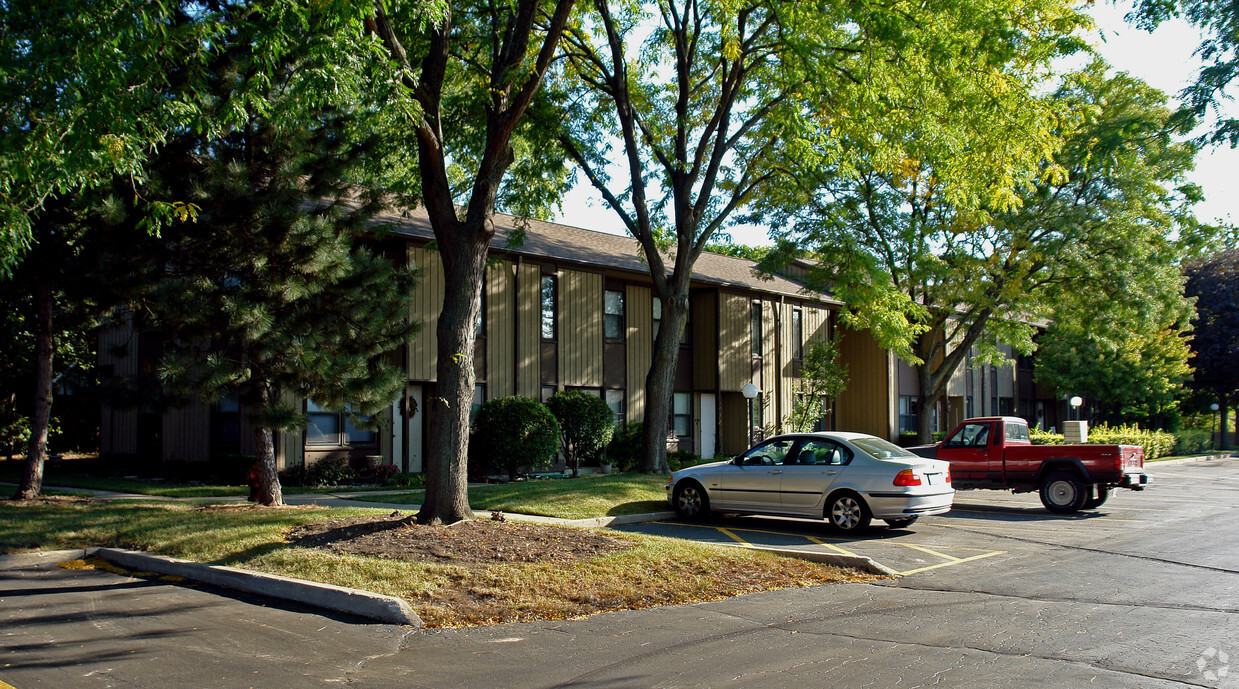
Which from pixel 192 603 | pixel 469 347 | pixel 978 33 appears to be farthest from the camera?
pixel 978 33

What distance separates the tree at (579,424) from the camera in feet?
75.5

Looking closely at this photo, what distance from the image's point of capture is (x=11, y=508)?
43.3 feet

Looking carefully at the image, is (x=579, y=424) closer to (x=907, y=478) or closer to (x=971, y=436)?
(x=971, y=436)

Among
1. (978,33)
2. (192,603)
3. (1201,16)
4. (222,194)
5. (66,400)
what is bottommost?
(192,603)

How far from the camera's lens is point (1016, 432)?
17891 mm

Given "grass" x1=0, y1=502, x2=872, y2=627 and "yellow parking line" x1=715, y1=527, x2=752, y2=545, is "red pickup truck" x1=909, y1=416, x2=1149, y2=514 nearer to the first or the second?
"yellow parking line" x1=715, y1=527, x2=752, y2=545

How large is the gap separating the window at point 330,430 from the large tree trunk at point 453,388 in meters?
8.74

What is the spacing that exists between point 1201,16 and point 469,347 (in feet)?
31.3

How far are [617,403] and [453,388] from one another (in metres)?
15.5

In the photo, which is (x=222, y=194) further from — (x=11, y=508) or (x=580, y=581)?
(x=580, y=581)

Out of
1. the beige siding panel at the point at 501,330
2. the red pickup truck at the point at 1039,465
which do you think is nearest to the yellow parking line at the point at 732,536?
the red pickup truck at the point at 1039,465

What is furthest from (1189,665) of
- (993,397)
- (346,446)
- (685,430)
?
(993,397)

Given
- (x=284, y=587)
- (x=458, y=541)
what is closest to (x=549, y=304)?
(x=458, y=541)

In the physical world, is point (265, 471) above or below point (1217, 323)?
below
